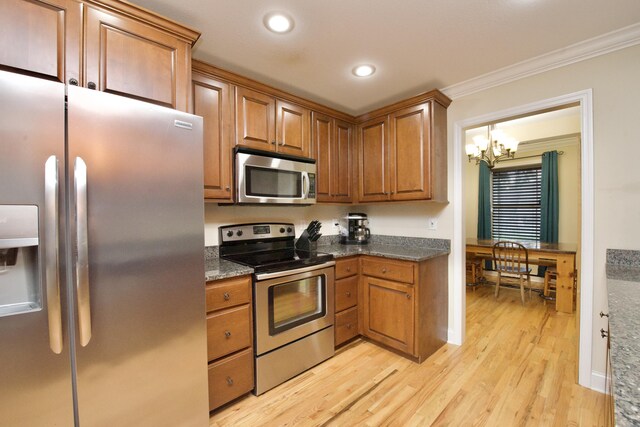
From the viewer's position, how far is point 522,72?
2.12m

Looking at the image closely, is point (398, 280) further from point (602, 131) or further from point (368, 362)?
point (602, 131)

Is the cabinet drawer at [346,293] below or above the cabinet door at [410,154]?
below

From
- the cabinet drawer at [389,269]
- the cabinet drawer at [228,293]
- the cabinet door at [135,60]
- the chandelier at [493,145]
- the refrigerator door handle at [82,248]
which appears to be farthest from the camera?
the chandelier at [493,145]

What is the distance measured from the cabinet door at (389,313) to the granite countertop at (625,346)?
124 centimetres

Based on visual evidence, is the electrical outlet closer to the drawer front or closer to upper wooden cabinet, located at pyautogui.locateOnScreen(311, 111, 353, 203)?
upper wooden cabinet, located at pyautogui.locateOnScreen(311, 111, 353, 203)

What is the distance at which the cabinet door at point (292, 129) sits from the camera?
7.66 feet

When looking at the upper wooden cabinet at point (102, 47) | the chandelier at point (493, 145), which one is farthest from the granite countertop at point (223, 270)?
the chandelier at point (493, 145)

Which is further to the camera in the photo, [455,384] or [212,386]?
[455,384]

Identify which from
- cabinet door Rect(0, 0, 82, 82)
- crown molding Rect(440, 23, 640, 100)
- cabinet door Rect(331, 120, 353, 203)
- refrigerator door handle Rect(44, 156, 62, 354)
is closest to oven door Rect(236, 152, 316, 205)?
cabinet door Rect(331, 120, 353, 203)

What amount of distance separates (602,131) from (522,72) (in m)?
0.70

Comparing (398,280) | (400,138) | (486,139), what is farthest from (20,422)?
(486,139)

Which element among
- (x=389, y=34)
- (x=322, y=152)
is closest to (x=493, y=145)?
(x=322, y=152)

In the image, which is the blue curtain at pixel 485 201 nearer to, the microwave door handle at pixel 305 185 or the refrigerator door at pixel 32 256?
the microwave door handle at pixel 305 185

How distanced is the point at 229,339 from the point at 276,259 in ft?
2.14
